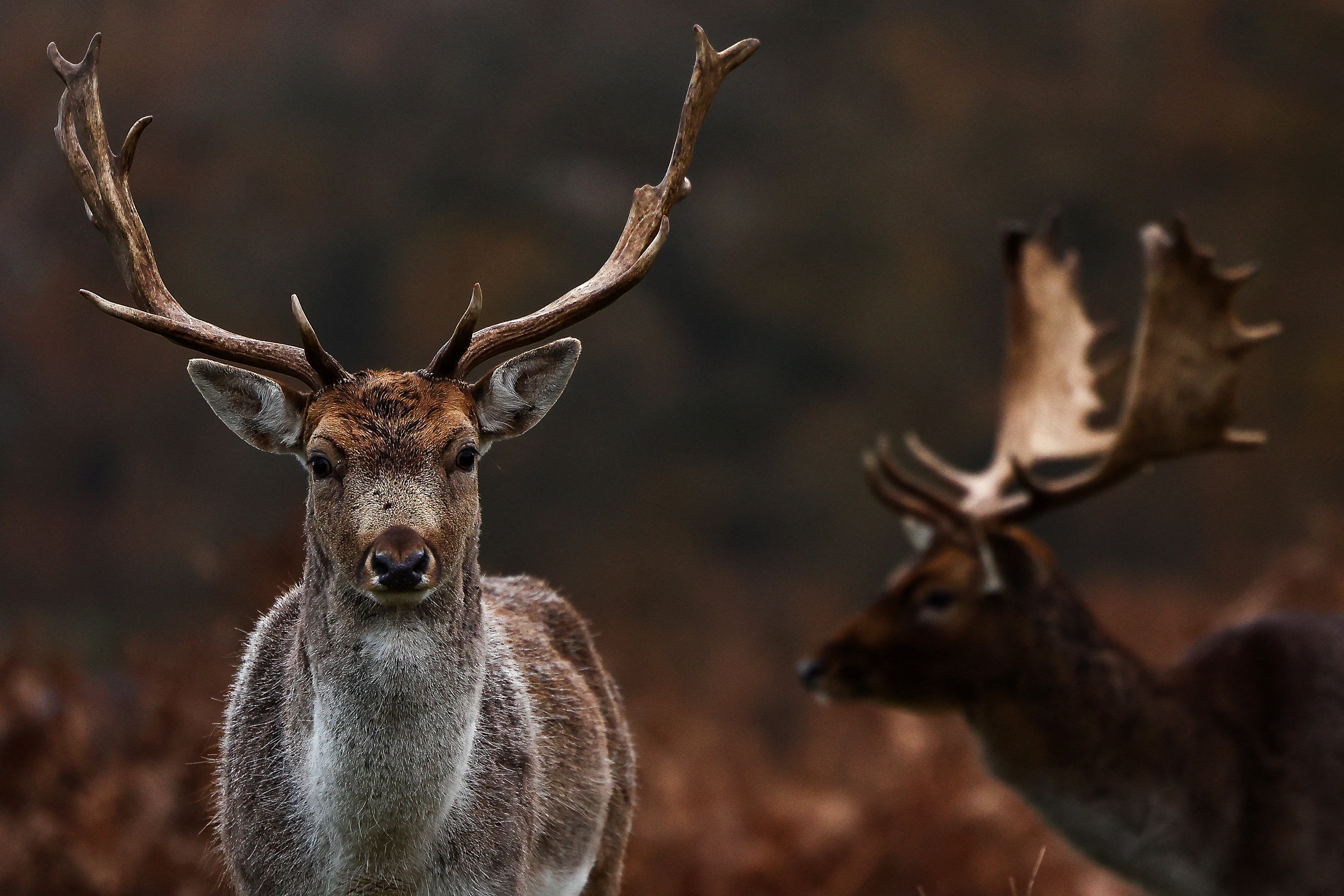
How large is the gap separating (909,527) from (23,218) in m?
8.77

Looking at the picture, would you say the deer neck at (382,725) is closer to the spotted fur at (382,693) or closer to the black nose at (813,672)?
the spotted fur at (382,693)

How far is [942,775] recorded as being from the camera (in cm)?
880

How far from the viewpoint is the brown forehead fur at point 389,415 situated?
337 centimetres

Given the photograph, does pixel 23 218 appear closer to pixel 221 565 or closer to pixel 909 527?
pixel 221 565

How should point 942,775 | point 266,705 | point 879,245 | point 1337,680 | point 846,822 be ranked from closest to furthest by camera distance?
1. point 266,705
2. point 1337,680
3. point 846,822
4. point 942,775
5. point 879,245

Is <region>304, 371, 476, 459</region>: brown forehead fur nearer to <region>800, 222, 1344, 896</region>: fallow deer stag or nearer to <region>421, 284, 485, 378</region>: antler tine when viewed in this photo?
<region>421, 284, 485, 378</region>: antler tine

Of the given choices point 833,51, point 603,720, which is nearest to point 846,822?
point 603,720

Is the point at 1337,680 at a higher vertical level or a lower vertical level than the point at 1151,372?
lower

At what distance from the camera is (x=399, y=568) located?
123 inches

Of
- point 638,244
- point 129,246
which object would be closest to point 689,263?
point 638,244

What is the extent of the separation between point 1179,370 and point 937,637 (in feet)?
4.89

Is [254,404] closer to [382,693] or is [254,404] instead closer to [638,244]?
[382,693]

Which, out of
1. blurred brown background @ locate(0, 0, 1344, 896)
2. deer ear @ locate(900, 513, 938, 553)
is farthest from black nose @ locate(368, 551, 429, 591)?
blurred brown background @ locate(0, 0, 1344, 896)

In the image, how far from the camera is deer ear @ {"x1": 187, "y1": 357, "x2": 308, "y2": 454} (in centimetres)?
345
